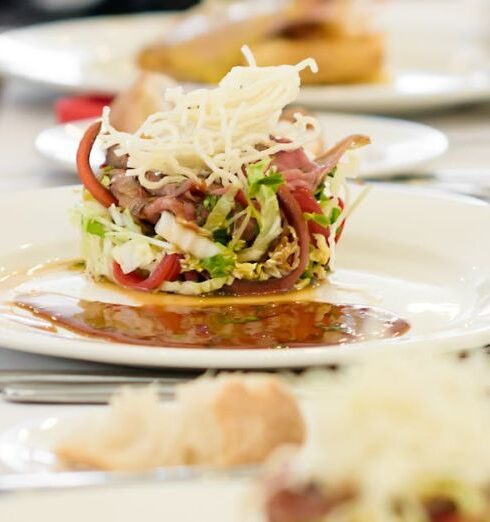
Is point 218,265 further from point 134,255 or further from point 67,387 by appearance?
point 67,387

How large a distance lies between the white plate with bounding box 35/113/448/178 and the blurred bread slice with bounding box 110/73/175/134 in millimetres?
226

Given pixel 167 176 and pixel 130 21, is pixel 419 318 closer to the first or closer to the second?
pixel 167 176

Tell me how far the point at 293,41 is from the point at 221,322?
233 cm

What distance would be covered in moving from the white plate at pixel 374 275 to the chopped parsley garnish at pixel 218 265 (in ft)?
0.50

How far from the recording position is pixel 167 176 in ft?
7.64

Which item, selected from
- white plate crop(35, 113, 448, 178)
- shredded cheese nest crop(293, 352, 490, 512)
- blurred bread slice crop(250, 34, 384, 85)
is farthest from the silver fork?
blurred bread slice crop(250, 34, 384, 85)

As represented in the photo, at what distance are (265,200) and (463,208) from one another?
0.54 meters

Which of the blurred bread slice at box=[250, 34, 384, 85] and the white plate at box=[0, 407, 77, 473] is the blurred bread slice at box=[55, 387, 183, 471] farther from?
the blurred bread slice at box=[250, 34, 384, 85]

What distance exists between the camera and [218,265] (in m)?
2.28

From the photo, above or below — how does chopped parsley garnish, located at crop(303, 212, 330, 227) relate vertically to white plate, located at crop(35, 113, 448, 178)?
above

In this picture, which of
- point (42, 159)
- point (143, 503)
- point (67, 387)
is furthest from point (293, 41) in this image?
point (143, 503)

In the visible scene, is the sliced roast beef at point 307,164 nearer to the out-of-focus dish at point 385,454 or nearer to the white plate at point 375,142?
the white plate at point 375,142

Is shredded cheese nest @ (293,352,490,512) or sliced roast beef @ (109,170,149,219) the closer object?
shredded cheese nest @ (293,352,490,512)

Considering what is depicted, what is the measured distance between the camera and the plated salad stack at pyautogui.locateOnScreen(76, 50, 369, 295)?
230 centimetres
